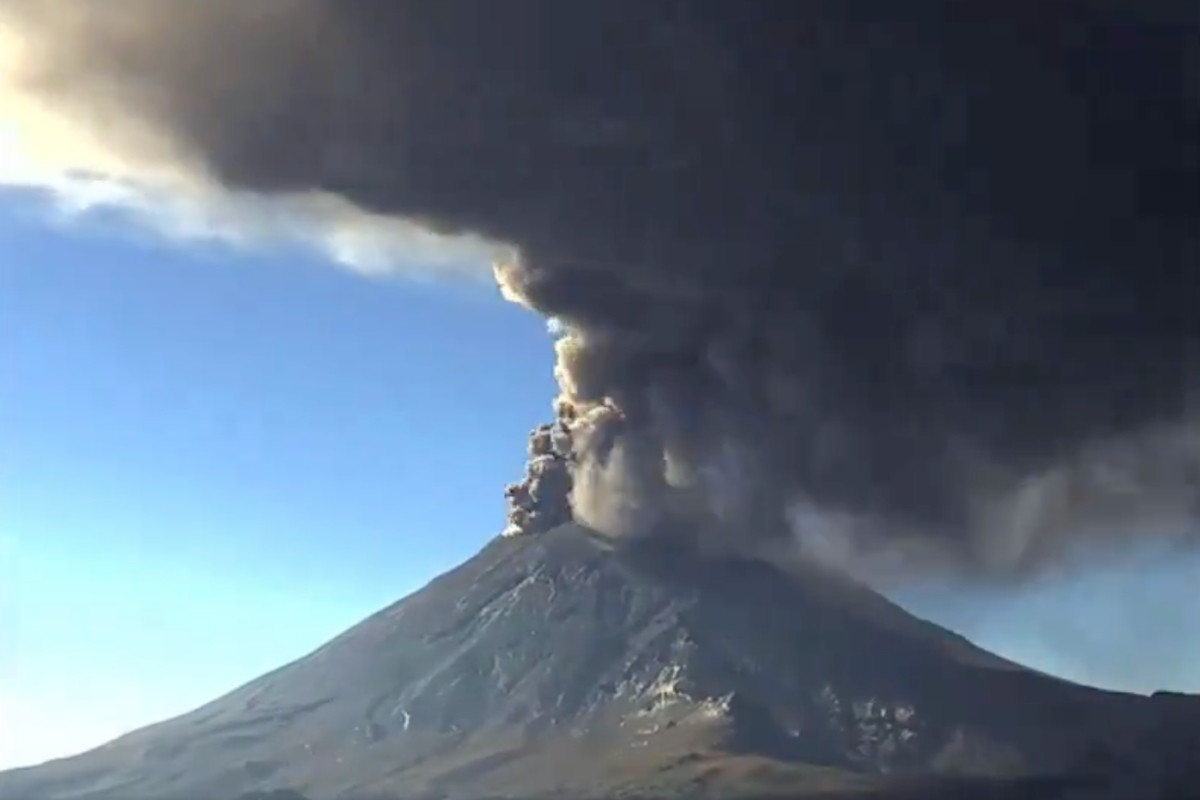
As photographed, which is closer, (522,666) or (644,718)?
(644,718)

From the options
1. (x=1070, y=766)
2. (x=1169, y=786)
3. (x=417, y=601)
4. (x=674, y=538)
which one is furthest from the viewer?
(x=417, y=601)

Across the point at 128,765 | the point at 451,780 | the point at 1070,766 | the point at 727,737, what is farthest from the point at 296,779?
the point at 1070,766

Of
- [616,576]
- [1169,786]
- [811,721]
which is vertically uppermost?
[616,576]

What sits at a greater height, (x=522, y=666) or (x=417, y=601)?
(x=417, y=601)

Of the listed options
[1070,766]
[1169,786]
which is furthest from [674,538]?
[1169,786]

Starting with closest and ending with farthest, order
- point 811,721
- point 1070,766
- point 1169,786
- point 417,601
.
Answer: point 1169,786, point 1070,766, point 811,721, point 417,601

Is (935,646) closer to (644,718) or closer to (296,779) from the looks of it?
(644,718)

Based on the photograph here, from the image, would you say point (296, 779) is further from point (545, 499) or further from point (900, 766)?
point (900, 766)
